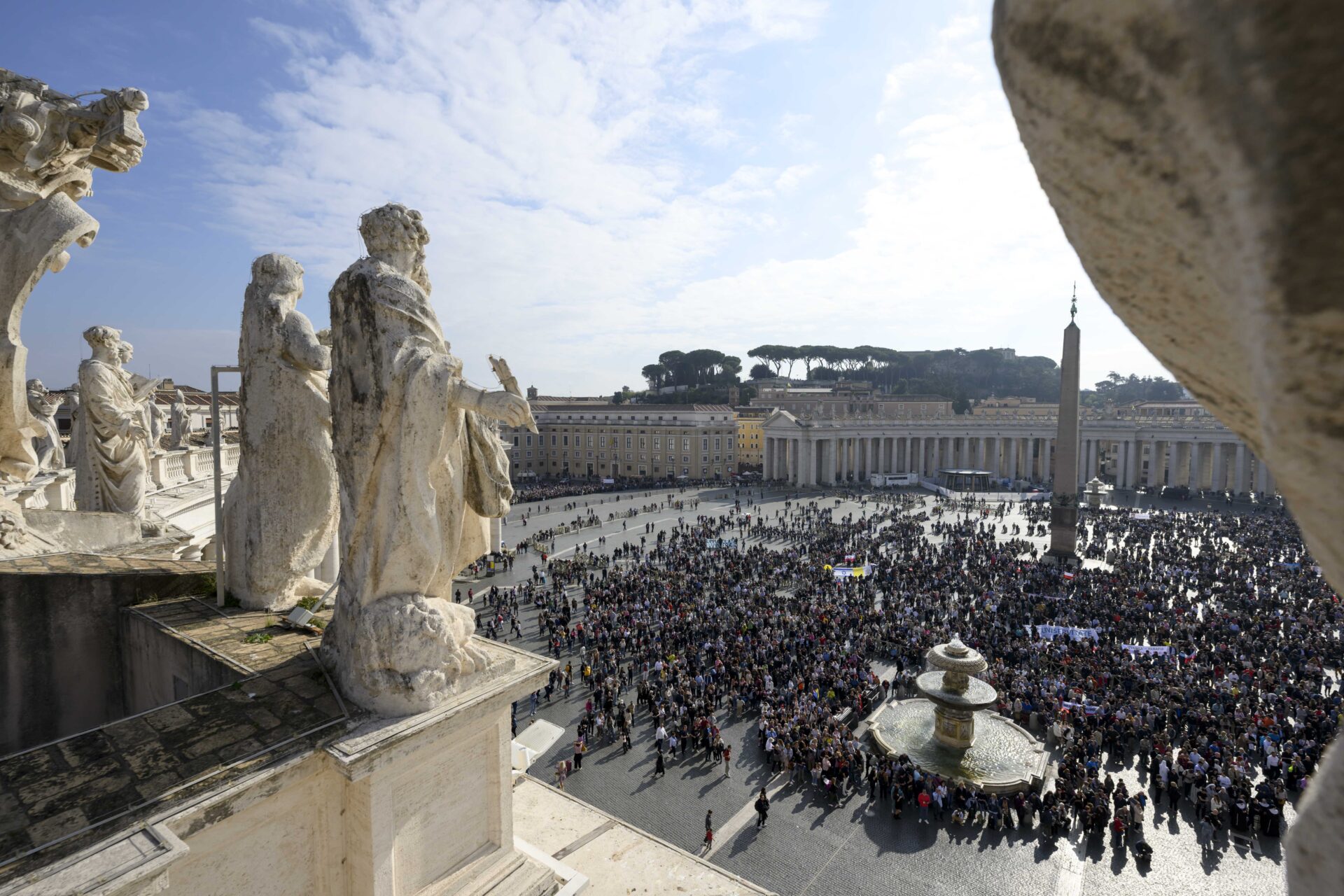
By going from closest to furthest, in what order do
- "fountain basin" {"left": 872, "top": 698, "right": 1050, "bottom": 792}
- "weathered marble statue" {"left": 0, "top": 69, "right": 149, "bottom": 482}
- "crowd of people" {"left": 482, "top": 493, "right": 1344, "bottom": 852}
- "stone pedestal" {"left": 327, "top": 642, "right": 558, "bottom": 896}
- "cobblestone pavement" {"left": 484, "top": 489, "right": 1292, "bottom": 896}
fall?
"stone pedestal" {"left": 327, "top": 642, "right": 558, "bottom": 896} → "weathered marble statue" {"left": 0, "top": 69, "right": 149, "bottom": 482} → "cobblestone pavement" {"left": 484, "top": 489, "right": 1292, "bottom": 896} → "crowd of people" {"left": 482, "top": 493, "right": 1344, "bottom": 852} → "fountain basin" {"left": 872, "top": 698, "right": 1050, "bottom": 792}

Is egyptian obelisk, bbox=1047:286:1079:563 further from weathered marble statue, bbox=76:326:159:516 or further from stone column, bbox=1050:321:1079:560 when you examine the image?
weathered marble statue, bbox=76:326:159:516

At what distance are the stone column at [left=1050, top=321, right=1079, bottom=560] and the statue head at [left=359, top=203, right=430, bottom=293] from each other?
30.9 metres

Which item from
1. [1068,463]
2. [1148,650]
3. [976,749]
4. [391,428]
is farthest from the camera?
[1068,463]

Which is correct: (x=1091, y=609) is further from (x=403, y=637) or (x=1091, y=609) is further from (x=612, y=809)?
(x=403, y=637)

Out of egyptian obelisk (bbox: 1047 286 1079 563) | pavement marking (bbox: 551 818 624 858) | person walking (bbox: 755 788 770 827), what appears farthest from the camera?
egyptian obelisk (bbox: 1047 286 1079 563)

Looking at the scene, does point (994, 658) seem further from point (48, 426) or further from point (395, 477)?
point (48, 426)

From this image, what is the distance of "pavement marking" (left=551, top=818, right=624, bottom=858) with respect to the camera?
20.8 feet

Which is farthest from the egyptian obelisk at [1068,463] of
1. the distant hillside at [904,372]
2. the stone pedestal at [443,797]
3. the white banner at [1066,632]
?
the distant hillside at [904,372]

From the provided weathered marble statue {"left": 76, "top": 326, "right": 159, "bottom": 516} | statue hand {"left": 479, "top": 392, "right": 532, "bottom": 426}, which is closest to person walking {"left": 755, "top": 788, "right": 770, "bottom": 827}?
statue hand {"left": 479, "top": 392, "right": 532, "bottom": 426}

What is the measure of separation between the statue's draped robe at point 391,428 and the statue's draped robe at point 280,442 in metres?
1.01

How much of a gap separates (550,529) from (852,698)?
24.7 metres

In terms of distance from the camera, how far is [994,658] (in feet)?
56.9

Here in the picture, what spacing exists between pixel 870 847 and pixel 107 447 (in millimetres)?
11558

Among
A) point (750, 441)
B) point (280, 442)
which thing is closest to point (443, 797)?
point (280, 442)
